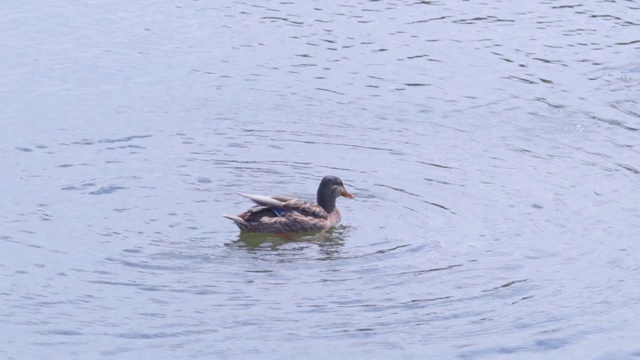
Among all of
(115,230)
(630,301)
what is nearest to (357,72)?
(115,230)

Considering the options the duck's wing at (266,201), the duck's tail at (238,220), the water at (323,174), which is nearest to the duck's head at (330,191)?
the water at (323,174)

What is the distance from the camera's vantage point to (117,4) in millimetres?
23312

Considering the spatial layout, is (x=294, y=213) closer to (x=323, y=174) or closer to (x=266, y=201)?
(x=266, y=201)

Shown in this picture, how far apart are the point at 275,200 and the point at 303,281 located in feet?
6.44

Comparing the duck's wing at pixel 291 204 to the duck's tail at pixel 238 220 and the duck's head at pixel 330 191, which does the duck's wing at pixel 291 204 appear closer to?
the duck's head at pixel 330 191

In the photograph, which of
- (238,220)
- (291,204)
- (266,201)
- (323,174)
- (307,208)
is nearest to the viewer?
(238,220)

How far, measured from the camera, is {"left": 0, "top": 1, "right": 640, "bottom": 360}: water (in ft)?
39.4

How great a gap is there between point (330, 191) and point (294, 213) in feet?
1.66

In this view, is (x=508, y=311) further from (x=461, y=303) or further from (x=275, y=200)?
(x=275, y=200)

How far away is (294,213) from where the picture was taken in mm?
15125

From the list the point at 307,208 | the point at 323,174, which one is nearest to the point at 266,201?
the point at 307,208

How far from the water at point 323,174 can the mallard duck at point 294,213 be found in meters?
0.21

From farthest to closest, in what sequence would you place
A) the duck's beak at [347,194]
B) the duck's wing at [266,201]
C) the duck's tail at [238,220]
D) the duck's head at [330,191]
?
the duck's beak at [347,194] < the duck's head at [330,191] < the duck's wing at [266,201] < the duck's tail at [238,220]

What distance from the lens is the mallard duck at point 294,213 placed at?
48.5 ft
